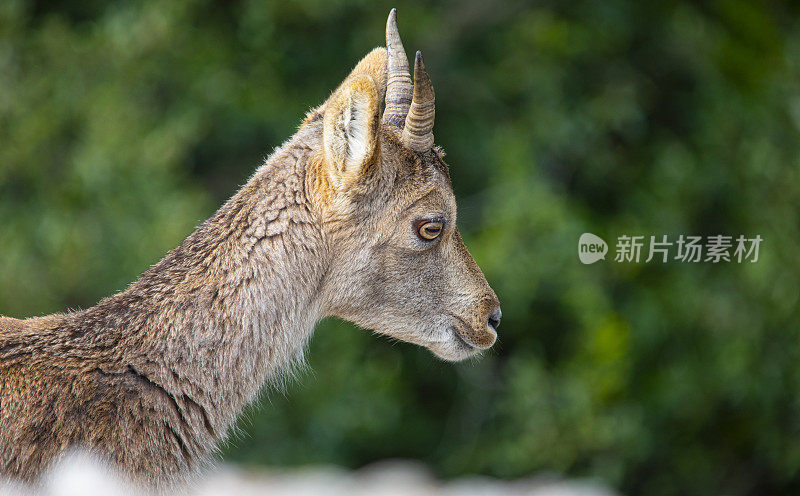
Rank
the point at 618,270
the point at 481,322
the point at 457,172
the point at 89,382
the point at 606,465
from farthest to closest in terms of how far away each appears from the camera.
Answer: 1. the point at 457,172
2. the point at 618,270
3. the point at 606,465
4. the point at 481,322
5. the point at 89,382

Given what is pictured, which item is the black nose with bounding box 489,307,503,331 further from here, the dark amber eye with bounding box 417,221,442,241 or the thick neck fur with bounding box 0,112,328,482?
the thick neck fur with bounding box 0,112,328,482

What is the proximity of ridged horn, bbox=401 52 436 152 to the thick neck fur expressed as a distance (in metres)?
0.39

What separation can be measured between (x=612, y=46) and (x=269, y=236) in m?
6.68

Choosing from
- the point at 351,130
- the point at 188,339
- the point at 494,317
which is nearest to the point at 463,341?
the point at 494,317

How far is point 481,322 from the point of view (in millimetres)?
4363

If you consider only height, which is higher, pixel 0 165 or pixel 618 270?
pixel 618 270

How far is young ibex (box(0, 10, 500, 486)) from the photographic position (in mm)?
3598

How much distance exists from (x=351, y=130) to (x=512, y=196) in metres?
5.10

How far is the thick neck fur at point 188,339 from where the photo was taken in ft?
11.7

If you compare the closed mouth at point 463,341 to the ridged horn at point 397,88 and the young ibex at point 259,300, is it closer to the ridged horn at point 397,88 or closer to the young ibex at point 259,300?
the young ibex at point 259,300

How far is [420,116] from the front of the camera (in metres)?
4.05

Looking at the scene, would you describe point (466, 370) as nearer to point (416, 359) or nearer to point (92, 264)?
point (416, 359)

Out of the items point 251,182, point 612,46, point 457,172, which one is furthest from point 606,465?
point 251,182

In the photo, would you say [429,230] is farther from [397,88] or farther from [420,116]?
[397,88]
